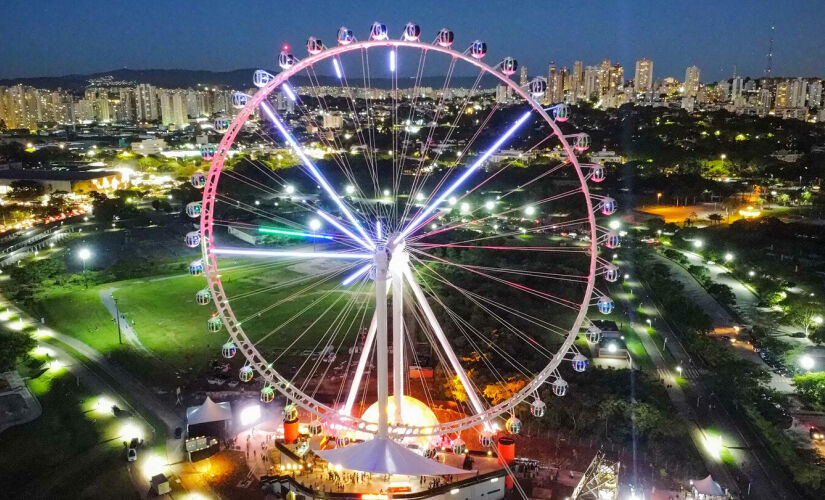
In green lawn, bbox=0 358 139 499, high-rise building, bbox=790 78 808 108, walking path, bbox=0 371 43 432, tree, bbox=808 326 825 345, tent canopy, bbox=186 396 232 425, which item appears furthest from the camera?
high-rise building, bbox=790 78 808 108

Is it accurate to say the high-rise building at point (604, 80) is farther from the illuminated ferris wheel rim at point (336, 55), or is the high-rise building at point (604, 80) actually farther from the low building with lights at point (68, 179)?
the illuminated ferris wheel rim at point (336, 55)

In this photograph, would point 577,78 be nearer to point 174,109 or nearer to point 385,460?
point 174,109

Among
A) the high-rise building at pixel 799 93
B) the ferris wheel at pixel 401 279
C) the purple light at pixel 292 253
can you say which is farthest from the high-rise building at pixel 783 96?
the purple light at pixel 292 253

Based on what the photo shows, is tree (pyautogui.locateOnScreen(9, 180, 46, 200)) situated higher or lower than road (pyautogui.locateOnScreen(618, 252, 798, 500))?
higher

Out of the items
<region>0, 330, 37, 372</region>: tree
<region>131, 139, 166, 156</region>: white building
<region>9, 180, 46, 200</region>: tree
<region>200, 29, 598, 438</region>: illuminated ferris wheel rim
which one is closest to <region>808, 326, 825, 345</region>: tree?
<region>200, 29, 598, 438</region>: illuminated ferris wheel rim

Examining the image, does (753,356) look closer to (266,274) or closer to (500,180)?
(266,274)

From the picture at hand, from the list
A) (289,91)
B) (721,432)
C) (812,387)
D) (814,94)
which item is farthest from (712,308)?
(814,94)

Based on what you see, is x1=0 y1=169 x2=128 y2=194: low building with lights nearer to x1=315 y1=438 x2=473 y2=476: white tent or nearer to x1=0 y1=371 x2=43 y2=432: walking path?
x1=0 y1=371 x2=43 y2=432: walking path
